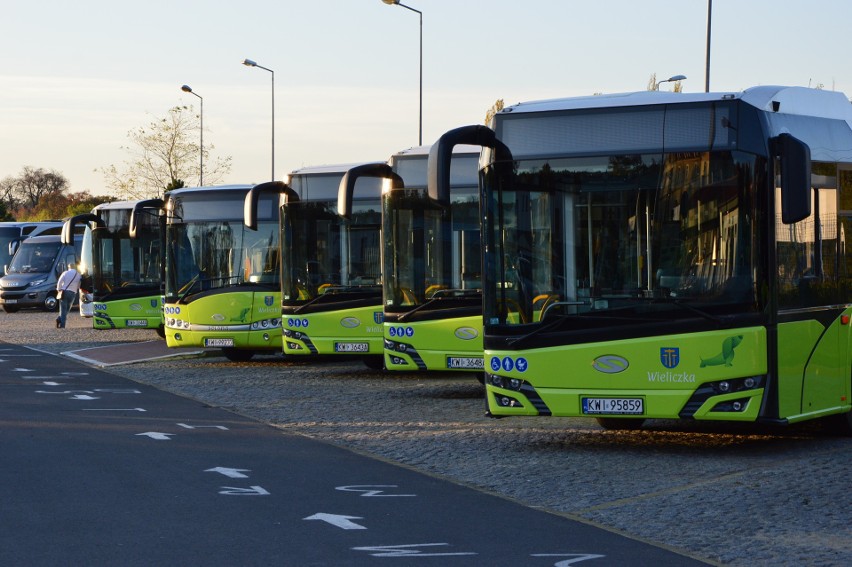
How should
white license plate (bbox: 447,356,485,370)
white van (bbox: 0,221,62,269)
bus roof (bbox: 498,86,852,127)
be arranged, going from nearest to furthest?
bus roof (bbox: 498,86,852,127)
white license plate (bbox: 447,356,485,370)
white van (bbox: 0,221,62,269)

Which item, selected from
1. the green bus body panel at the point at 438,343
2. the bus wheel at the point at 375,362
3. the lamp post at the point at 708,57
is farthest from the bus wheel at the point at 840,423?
the lamp post at the point at 708,57

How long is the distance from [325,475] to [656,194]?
3.58m

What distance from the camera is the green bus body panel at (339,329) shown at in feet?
66.2

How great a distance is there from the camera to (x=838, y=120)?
13883 mm

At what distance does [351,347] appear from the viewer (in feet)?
66.6

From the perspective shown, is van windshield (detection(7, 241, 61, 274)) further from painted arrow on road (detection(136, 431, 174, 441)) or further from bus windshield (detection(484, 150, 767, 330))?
bus windshield (detection(484, 150, 767, 330))

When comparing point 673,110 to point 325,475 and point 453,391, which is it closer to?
point 325,475

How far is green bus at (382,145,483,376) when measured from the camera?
1725 cm

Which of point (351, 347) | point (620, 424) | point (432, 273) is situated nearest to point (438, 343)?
point (432, 273)

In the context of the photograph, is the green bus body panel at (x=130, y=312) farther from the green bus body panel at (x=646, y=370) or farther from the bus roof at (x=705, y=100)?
the green bus body panel at (x=646, y=370)

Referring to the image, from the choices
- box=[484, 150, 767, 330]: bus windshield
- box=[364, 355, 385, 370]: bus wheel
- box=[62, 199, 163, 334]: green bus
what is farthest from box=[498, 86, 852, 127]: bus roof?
box=[62, 199, 163, 334]: green bus

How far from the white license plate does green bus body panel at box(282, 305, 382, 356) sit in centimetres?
311

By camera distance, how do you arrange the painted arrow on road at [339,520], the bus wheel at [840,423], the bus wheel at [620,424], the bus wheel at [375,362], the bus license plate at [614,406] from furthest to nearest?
the bus wheel at [375,362] → the bus wheel at [620,424] → the bus wheel at [840,423] → the bus license plate at [614,406] → the painted arrow on road at [339,520]

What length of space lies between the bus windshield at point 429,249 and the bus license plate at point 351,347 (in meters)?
2.32
